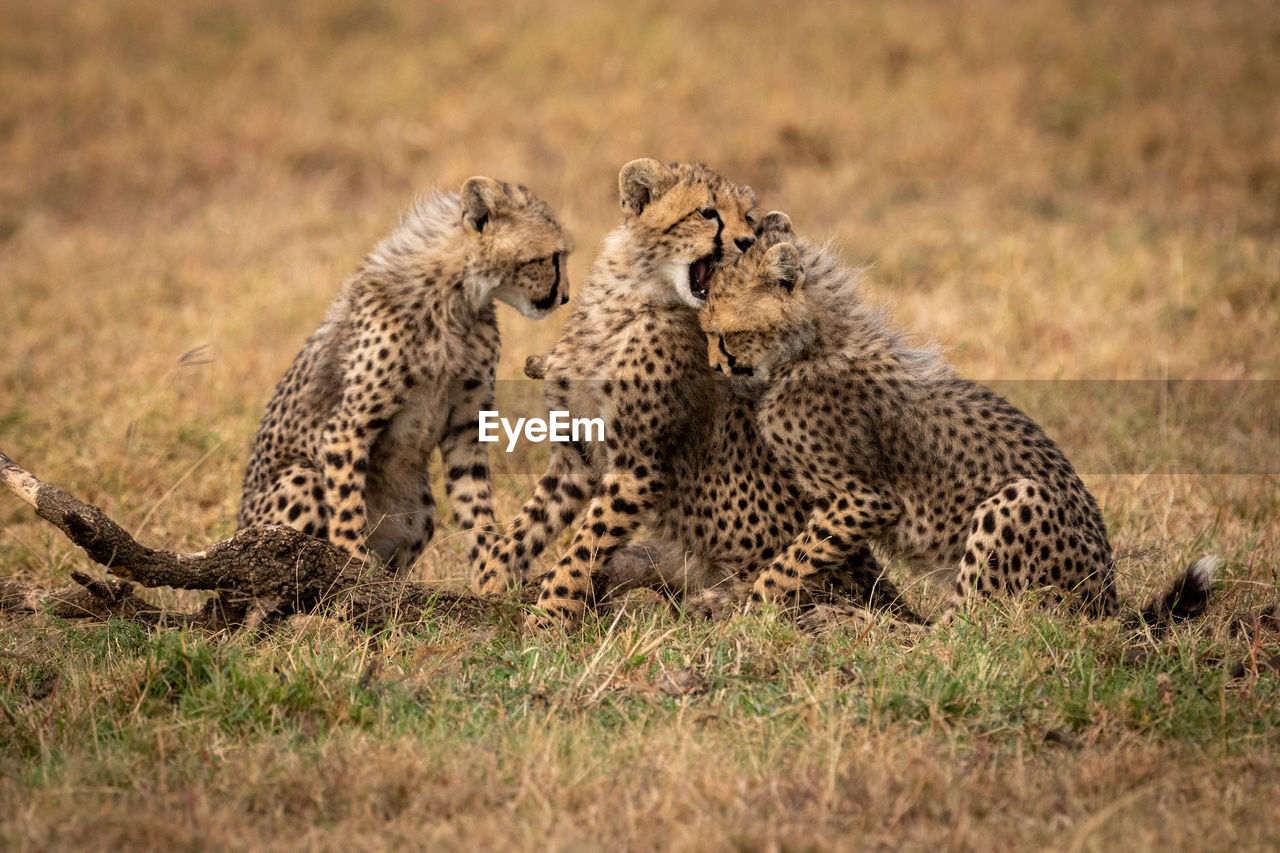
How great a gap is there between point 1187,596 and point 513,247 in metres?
2.21

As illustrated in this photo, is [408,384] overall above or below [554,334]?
below

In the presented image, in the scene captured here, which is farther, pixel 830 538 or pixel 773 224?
pixel 773 224

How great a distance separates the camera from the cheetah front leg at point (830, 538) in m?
3.77

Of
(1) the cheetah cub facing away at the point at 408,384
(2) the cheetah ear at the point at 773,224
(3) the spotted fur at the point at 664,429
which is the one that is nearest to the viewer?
(3) the spotted fur at the point at 664,429

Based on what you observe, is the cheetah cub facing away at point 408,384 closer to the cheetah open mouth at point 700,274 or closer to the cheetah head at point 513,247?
the cheetah head at point 513,247

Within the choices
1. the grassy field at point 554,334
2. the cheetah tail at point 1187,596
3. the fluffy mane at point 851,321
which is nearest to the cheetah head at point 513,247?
the fluffy mane at point 851,321

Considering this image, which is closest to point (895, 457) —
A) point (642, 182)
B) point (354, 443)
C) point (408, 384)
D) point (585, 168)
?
point (642, 182)

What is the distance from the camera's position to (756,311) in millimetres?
3852

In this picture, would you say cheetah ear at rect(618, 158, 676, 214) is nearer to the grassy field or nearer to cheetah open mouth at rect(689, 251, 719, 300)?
cheetah open mouth at rect(689, 251, 719, 300)

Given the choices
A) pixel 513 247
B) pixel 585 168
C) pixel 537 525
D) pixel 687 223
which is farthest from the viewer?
pixel 585 168

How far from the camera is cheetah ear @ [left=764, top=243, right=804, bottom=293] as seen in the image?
12.5 ft

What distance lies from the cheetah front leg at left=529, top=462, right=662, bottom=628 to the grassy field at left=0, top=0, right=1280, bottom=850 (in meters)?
0.13

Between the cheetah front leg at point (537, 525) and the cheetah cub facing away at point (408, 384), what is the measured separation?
0.59 feet

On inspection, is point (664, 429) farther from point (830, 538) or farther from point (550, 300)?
point (550, 300)
